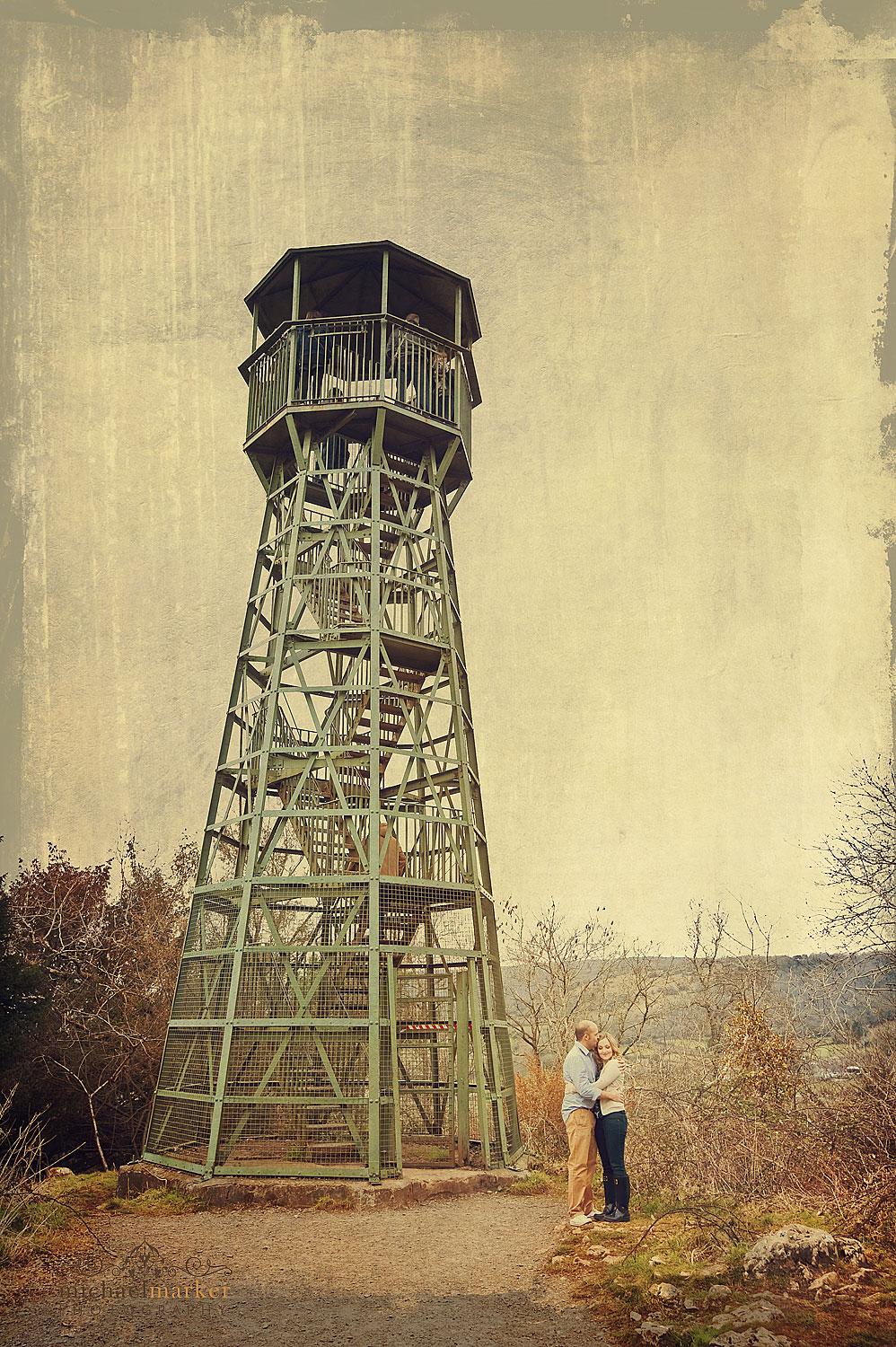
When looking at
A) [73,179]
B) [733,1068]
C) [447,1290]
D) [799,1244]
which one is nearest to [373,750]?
[447,1290]

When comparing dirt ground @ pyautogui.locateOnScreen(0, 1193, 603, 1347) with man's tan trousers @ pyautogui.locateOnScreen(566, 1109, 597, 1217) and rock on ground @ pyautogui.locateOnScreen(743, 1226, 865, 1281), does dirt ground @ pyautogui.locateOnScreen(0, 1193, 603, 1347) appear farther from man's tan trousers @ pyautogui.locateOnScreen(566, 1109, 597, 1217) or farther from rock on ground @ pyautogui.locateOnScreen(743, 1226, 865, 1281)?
rock on ground @ pyautogui.locateOnScreen(743, 1226, 865, 1281)

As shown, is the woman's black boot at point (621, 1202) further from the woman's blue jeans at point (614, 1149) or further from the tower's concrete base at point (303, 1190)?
the tower's concrete base at point (303, 1190)

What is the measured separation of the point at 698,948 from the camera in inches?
1120

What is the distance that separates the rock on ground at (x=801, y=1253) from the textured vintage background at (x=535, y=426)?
30.0 ft

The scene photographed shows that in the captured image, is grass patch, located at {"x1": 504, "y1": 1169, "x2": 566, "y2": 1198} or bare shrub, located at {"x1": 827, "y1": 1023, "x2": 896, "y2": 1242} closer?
bare shrub, located at {"x1": 827, "y1": 1023, "x2": 896, "y2": 1242}

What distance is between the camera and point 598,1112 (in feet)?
26.7

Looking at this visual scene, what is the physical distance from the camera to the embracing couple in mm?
8008

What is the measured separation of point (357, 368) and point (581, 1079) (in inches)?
511

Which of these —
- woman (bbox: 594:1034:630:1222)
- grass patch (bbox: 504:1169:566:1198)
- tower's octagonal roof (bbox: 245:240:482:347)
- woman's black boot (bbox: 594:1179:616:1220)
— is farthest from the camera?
tower's octagonal roof (bbox: 245:240:482:347)

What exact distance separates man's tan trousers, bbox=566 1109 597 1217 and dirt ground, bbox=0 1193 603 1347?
25.1 inches

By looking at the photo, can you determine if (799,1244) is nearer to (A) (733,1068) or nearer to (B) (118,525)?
(A) (733,1068)

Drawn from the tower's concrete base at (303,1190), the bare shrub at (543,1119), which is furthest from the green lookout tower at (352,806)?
the bare shrub at (543,1119)

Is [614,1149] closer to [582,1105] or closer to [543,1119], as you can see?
[582,1105]

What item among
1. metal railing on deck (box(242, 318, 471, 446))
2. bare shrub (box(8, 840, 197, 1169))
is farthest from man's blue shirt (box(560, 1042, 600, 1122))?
metal railing on deck (box(242, 318, 471, 446))
